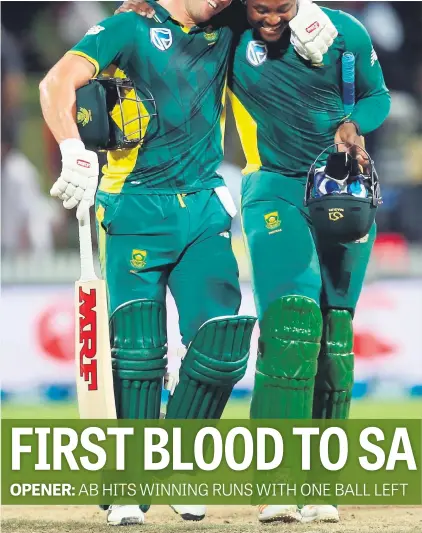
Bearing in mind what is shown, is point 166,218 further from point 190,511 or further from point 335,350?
point 190,511

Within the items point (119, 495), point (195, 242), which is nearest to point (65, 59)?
point (195, 242)

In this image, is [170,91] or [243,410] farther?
[243,410]

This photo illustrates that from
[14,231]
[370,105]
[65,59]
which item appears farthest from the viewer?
[14,231]

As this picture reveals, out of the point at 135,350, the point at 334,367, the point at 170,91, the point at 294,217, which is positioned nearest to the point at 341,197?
the point at 294,217

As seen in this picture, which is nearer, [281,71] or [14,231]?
[281,71]

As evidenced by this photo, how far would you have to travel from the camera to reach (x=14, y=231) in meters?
11.0

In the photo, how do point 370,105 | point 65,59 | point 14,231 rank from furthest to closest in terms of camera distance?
1. point 14,231
2. point 370,105
3. point 65,59

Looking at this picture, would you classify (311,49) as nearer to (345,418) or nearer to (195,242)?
(195,242)

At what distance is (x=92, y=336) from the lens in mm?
5508

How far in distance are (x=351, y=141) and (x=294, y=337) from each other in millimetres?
949

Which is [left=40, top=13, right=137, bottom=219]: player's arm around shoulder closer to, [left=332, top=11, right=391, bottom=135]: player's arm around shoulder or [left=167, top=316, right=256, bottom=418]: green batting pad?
[left=167, top=316, right=256, bottom=418]: green batting pad

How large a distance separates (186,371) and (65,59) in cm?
148

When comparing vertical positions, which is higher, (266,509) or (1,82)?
(1,82)

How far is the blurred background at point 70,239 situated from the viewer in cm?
960
